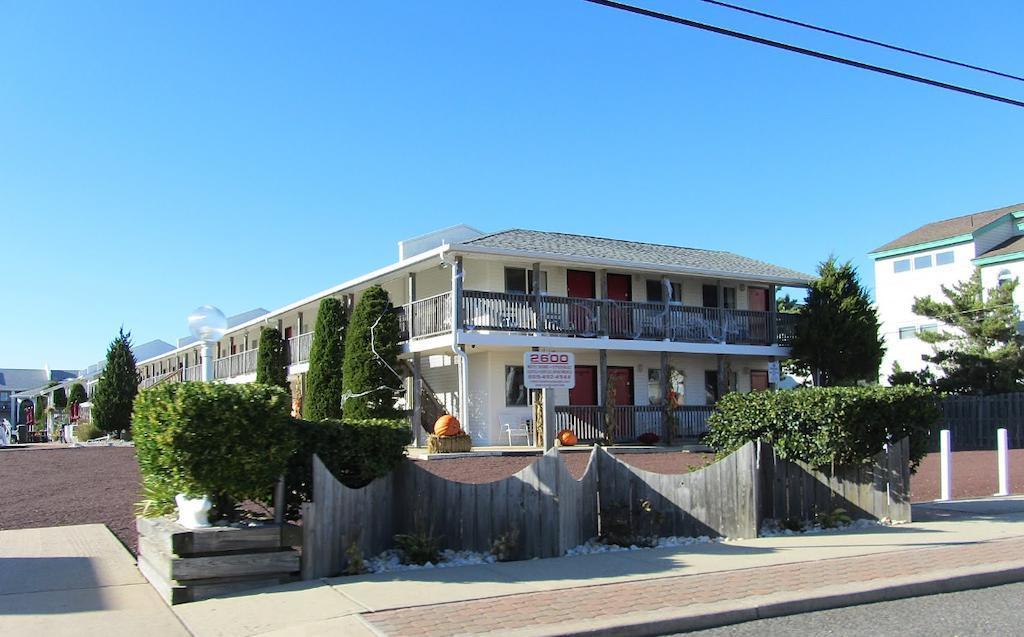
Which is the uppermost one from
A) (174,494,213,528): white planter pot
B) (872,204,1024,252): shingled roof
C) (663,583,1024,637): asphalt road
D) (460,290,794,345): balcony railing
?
(872,204,1024,252): shingled roof

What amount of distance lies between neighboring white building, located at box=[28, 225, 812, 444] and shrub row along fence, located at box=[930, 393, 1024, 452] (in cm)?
526

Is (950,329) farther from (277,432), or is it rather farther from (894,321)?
(277,432)

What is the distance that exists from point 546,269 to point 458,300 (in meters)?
4.66

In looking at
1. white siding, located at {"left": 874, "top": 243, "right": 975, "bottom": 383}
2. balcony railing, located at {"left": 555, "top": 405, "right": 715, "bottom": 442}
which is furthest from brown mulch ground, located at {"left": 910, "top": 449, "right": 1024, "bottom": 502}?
white siding, located at {"left": 874, "top": 243, "right": 975, "bottom": 383}

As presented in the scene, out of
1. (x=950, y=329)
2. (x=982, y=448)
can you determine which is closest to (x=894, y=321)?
(x=950, y=329)

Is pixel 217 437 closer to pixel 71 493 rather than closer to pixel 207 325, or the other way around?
pixel 207 325

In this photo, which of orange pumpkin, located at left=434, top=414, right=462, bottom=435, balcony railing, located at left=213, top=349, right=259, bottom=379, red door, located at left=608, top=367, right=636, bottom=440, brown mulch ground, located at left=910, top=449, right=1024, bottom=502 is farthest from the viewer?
balcony railing, located at left=213, top=349, right=259, bottom=379

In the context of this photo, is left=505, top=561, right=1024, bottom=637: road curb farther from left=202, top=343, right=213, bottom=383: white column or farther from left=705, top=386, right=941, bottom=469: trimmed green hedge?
left=202, top=343, right=213, bottom=383: white column

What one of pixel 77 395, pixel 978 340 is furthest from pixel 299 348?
pixel 77 395

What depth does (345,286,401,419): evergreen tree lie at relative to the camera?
24453 mm

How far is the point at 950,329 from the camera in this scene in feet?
110

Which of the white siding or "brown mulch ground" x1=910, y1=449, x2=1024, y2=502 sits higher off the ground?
the white siding

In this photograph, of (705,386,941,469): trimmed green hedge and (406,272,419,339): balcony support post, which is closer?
(705,386,941,469): trimmed green hedge

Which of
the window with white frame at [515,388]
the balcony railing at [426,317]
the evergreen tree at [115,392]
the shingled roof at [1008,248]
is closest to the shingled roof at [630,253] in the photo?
the balcony railing at [426,317]
